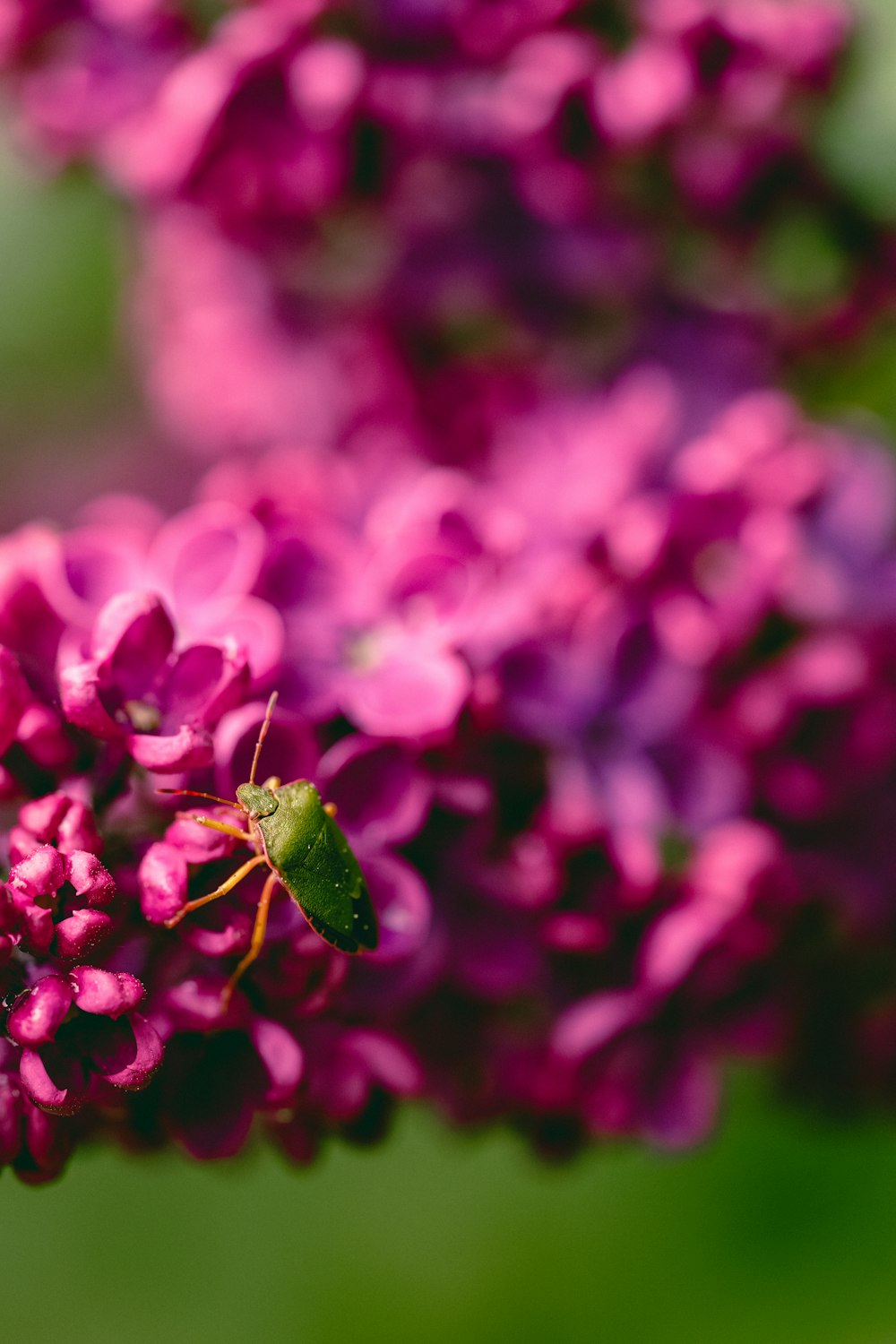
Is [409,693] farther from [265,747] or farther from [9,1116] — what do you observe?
[9,1116]

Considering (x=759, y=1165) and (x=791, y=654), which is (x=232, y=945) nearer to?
(x=791, y=654)

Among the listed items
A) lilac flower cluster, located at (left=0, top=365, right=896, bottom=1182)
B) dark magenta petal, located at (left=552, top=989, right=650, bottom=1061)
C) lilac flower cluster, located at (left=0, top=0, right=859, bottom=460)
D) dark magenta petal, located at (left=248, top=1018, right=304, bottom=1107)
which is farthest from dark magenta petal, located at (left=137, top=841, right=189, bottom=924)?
lilac flower cluster, located at (left=0, top=0, right=859, bottom=460)

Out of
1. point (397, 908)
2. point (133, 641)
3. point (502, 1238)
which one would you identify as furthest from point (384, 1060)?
point (502, 1238)

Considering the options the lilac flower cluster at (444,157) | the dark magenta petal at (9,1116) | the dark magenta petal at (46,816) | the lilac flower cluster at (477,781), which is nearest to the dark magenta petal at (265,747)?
the lilac flower cluster at (477,781)

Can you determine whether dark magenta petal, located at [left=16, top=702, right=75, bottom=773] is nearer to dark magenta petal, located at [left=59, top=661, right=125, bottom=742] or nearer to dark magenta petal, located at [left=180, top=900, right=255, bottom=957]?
dark magenta petal, located at [left=59, top=661, right=125, bottom=742]

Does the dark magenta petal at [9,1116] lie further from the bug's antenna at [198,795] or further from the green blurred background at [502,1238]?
the green blurred background at [502,1238]
